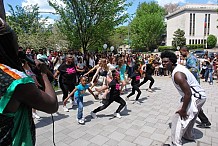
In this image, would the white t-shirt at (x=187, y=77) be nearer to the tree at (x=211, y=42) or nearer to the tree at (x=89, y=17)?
the tree at (x=89, y=17)

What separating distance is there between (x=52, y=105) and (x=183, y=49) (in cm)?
483

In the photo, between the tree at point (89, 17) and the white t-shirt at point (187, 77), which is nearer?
the white t-shirt at point (187, 77)

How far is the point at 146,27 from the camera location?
177 feet

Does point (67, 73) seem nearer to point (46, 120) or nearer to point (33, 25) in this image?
point (46, 120)

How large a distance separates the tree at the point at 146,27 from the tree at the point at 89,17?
40.9 m

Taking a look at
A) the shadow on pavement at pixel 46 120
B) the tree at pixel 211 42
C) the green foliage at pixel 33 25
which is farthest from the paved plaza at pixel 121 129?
the tree at pixel 211 42

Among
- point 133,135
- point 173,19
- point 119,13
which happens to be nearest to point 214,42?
point 173,19

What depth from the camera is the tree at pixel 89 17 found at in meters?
13.7

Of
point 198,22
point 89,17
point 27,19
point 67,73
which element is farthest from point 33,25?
point 198,22

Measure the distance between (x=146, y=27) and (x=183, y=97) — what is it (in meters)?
52.9

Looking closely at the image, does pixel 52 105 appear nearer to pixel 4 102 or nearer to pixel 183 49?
pixel 4 102

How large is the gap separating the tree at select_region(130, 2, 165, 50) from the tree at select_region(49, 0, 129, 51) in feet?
134

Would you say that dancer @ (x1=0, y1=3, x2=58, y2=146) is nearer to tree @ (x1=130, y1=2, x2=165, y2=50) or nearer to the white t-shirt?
the white t-shirt

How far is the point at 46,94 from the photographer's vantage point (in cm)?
124
